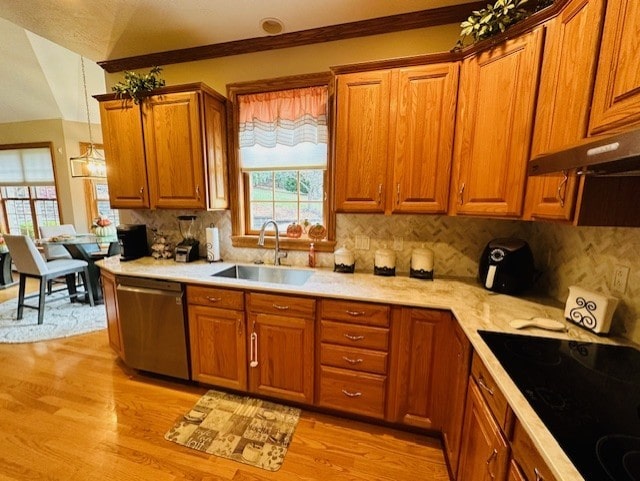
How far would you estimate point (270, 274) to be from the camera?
2.44 metres

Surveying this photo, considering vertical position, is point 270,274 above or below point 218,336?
above

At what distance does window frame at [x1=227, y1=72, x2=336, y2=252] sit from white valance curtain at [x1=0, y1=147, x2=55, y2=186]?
480 cm

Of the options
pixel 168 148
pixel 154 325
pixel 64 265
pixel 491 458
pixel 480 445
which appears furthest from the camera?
pixel 64 265

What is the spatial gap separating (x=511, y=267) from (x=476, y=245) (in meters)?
0.40

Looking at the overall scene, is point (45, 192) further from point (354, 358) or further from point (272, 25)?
point (354, 358)

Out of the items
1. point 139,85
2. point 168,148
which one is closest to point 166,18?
point 139,85

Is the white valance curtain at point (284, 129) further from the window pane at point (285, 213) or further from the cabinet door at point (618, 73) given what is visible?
the cabinet door at point (618, 73)

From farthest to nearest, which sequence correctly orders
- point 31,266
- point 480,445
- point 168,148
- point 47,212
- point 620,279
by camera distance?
point 47,212
point 31,266
point 168,148
point 620,279
point 480,445

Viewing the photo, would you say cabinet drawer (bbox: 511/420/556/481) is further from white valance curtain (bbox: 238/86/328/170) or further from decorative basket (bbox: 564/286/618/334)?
white valance curtain (bbox: 238/86/328/170)

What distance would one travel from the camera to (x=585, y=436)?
2.34ft

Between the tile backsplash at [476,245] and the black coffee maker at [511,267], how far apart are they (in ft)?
0.57

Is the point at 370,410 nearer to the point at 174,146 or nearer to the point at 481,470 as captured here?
the point at 481,470

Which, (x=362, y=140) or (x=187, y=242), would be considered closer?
(x=362, y=140)

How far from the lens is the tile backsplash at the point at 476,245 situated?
49.8 inches
